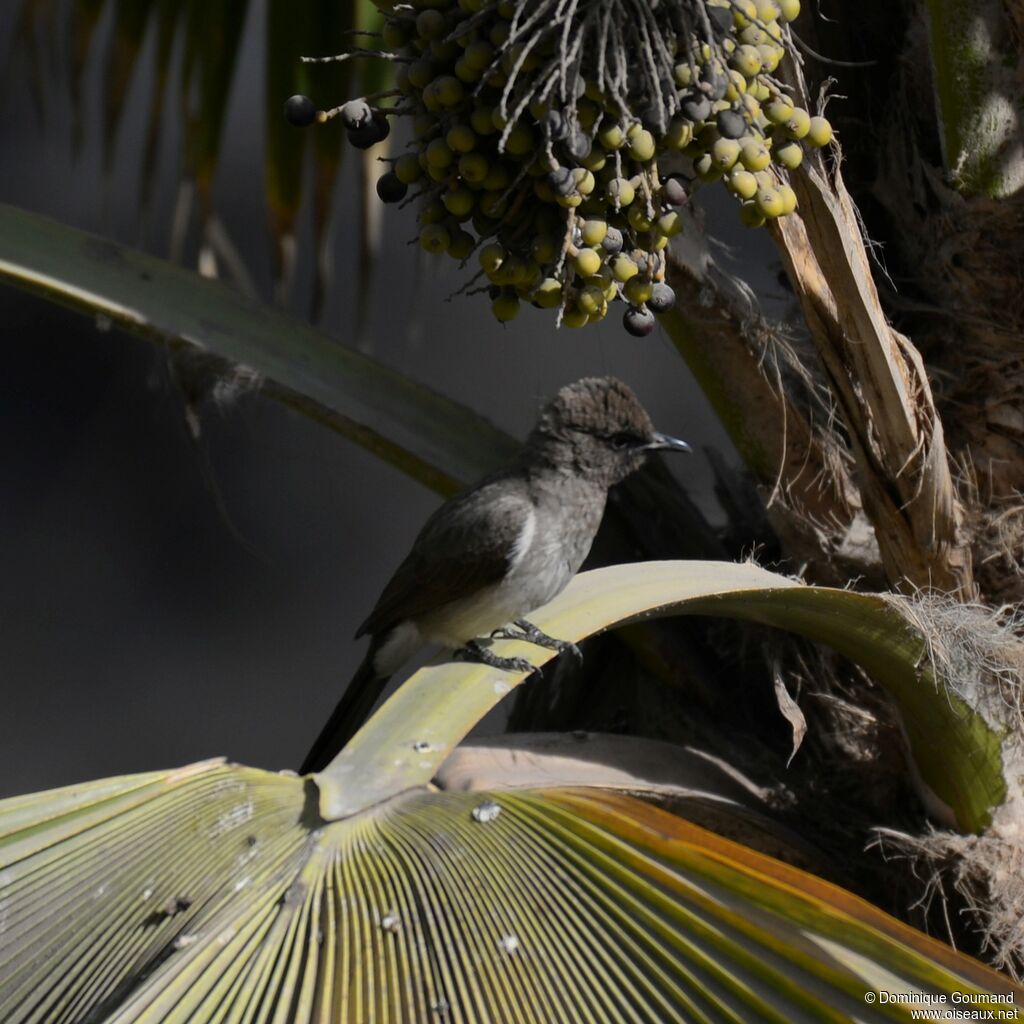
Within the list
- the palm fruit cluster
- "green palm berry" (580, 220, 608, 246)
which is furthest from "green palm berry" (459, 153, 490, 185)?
"green palm berry" (580, 220, 608, 246)

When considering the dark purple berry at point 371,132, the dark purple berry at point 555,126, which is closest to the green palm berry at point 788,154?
the dark purple berry at point 555,126

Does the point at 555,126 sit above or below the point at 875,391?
above

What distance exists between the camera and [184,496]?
4.73 meters

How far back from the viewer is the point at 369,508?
4785mm

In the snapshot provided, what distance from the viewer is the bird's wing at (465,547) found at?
8.87 ft

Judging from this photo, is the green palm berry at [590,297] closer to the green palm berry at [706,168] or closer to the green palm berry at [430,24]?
the green palm berry at [706,168]

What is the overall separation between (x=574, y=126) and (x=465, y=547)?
4.88ft

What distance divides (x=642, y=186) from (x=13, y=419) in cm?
355

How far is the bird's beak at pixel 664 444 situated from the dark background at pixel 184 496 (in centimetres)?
160

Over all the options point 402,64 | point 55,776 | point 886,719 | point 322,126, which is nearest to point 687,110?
point 402,64

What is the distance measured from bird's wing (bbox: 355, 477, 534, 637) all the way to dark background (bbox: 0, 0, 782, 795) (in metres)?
1.72

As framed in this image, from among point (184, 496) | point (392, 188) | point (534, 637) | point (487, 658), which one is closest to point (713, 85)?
point (392, 188)

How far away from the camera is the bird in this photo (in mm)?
2703

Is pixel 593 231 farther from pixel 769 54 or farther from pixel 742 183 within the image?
pixel 769 54
